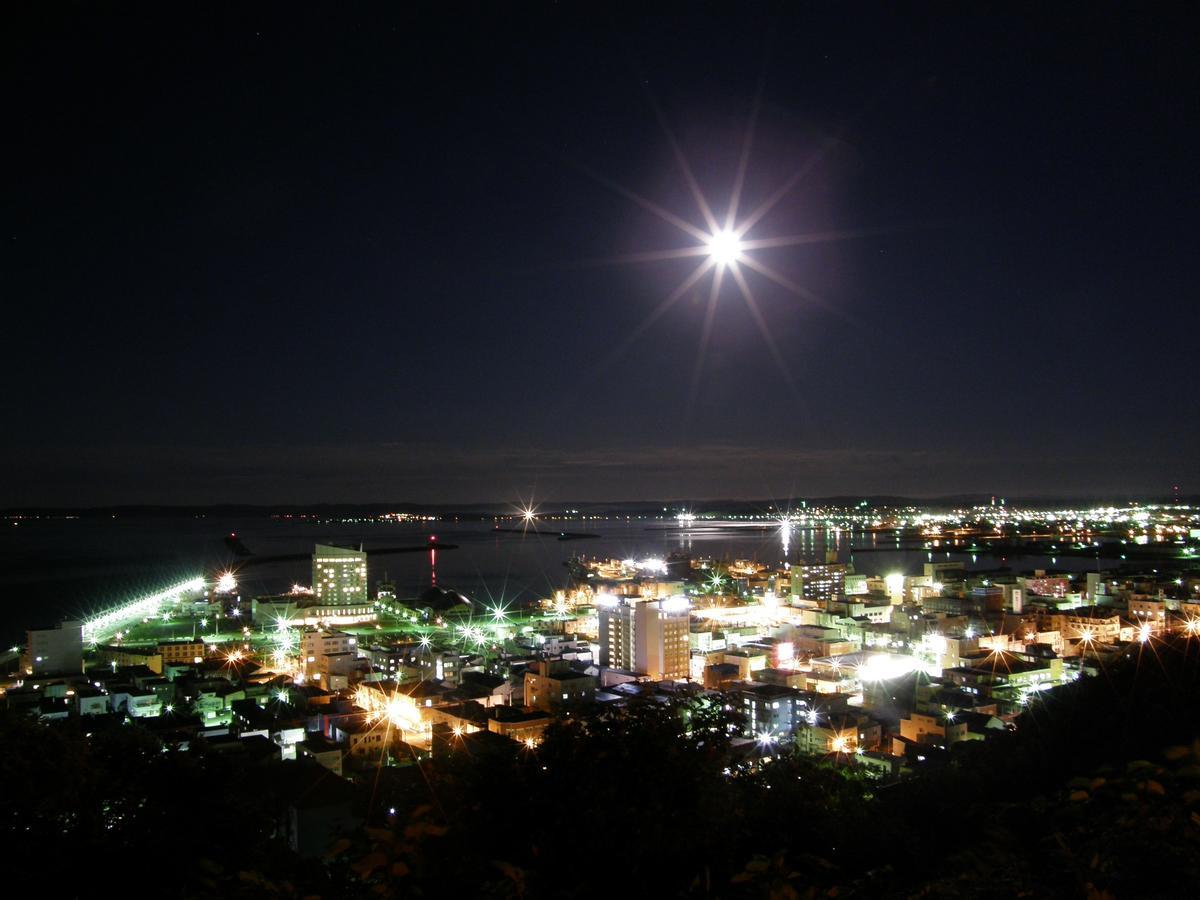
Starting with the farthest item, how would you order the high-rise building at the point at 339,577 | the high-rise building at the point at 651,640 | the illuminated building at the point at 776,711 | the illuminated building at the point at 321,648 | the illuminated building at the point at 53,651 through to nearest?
the high-rise building at the point at 339,577 < the high-rise building at the point at 651,640 < the illuminated building at the point at 321,648 < the illuminated building at the point at 53,651 < the illuminated building at the point at 776,711

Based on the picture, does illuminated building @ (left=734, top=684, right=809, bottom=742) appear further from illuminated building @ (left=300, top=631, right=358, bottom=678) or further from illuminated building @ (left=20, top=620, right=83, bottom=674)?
illuminated building @ (left=20, top=620, right=83, bottom=674)

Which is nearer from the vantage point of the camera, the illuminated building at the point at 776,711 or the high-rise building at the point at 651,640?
the illuminated building at the point at 776,711

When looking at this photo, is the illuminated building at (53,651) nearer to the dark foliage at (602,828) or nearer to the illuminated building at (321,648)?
the illuminated building at (321,648)

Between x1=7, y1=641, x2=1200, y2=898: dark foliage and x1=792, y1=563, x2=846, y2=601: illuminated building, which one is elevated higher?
x1=7, y1=641, x2=1200, y2=898: dark foliage

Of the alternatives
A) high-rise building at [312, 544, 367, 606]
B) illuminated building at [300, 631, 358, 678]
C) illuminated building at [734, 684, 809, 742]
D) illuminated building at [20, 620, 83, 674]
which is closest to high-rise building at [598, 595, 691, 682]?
illuminated building at [734, 684, 809, 742]

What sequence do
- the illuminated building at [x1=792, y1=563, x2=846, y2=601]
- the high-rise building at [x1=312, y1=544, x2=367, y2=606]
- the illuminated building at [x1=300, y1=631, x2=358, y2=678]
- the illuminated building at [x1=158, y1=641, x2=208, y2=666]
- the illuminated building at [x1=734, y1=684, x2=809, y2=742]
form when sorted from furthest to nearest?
the high-rise building at [x1=312, y1=544, x2=367, y2=606]
the illuminated building at [x1=792, y1=563, x2=846, y2=601]
the illuminated building at [x1=158, y1=641, x2=208, y2=666]
the illuminated building at [x1=300, y1=631, x2=358, y2=678]
the illuminated building at [x1=734, y1=684, x2=809, y2=742]

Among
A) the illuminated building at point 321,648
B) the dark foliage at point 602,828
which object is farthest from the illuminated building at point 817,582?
the dark foliage at point 602,828

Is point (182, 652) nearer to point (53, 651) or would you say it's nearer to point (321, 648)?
point (53, 651)
